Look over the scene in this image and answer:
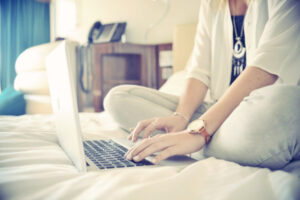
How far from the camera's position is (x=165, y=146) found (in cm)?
61

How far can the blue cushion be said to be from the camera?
2084 millimetres

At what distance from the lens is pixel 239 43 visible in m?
1.13

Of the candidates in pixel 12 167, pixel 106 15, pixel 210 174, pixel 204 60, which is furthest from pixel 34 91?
pixel 210 174

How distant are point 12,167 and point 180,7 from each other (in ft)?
7.14

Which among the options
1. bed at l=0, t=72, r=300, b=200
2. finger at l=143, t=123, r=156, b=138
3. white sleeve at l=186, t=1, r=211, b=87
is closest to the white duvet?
bed at l=0, t=72, r=300, b=200

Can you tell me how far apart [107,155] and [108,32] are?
2.08 metres

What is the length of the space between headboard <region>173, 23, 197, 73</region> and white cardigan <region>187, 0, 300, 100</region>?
0.90 m

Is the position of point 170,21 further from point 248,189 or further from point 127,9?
point 248,189

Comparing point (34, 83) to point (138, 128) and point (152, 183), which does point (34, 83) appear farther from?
point (152, 183)

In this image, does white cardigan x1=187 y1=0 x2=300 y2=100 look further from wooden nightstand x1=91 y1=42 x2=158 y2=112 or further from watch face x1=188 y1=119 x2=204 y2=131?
wooden nightstand x1=91 y1=42 x2=158 y2=112

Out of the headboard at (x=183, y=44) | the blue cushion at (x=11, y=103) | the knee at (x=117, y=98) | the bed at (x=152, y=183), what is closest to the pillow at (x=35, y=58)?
the blue cushion at (x=11, y=103)

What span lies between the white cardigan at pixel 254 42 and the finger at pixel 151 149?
386mm

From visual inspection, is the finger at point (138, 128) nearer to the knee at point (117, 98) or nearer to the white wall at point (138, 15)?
the knee at point (117, 98)

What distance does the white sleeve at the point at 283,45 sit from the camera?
30.6 inches
